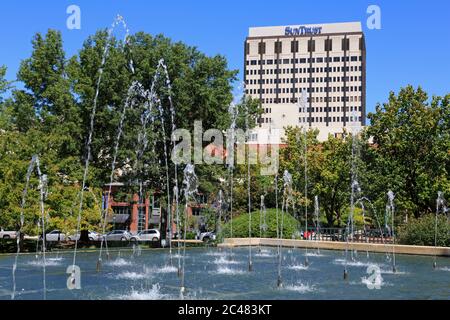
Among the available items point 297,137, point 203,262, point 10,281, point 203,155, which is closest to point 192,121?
point 203,155

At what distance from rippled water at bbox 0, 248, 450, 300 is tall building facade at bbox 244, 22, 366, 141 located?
12206 centimetres

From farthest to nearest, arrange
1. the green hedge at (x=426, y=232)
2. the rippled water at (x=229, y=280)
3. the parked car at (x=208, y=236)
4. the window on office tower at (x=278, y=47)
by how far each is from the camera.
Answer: the window on office tower at (x=278, y=47), the parked car at (x=208, y=236), the green hedge at (x=426, y=232), the rippled water at (x=229, y=280)

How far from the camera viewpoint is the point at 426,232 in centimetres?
2773

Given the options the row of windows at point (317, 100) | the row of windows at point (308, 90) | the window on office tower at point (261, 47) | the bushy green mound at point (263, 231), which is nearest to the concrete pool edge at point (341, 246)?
the bushy green mound at point (263, 231)

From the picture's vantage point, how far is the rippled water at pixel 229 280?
41.6 feet

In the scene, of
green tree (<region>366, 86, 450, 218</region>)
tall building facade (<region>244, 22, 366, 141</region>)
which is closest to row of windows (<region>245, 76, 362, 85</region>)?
tall building facade (<region>244, 22, 366, 141</region>)

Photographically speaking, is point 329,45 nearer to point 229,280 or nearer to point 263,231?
point 263,231

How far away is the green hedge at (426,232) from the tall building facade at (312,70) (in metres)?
113

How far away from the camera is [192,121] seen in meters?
35.5

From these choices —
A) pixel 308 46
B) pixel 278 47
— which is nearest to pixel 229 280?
pixel 308 46

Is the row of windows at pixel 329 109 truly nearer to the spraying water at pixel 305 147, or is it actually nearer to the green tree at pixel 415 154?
the spraying water at pixel 305 147

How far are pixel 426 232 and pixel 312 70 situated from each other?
12384 cm

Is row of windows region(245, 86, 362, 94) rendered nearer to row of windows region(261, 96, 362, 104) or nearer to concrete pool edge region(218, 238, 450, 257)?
row of windows region(261, 96, 362, 104)
